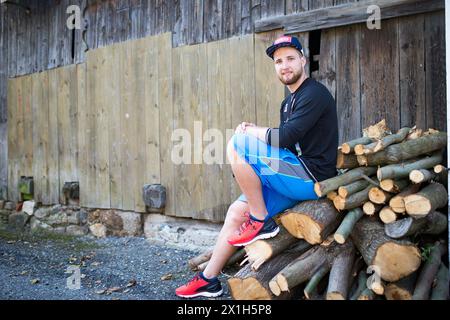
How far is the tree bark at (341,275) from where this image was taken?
10.4ft

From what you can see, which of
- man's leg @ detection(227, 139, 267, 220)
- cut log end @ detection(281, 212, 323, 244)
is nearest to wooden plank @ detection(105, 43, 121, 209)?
man's leg @ detection(227, 139, 267, 220)

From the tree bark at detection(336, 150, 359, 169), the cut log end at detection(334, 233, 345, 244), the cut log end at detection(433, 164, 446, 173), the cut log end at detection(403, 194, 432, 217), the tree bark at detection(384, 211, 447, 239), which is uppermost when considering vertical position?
the tree bark at detection(336, 150, 359, 169)

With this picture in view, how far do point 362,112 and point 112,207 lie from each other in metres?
3.86

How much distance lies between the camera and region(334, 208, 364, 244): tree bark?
3.26m

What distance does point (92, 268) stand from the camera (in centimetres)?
515

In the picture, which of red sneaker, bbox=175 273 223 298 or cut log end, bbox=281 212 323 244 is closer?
cut log end, bbox=281 212 323 244

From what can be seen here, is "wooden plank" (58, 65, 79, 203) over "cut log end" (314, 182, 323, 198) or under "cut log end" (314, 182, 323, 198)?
over

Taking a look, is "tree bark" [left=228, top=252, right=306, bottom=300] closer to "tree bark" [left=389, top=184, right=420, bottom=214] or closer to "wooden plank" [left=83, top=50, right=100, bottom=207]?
"tree bark" [left=389, top=184, right=420, bottom=214]

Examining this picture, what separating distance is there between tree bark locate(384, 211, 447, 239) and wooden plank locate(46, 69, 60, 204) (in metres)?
5.77

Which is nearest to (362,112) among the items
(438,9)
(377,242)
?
(438,9)

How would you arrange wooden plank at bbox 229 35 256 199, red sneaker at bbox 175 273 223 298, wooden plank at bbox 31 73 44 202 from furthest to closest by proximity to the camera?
wooden plank at bbox 31 73 44 202, wooden plank at bbox 229 35 256 199, red sneaker at bbox 175 273 223 298
